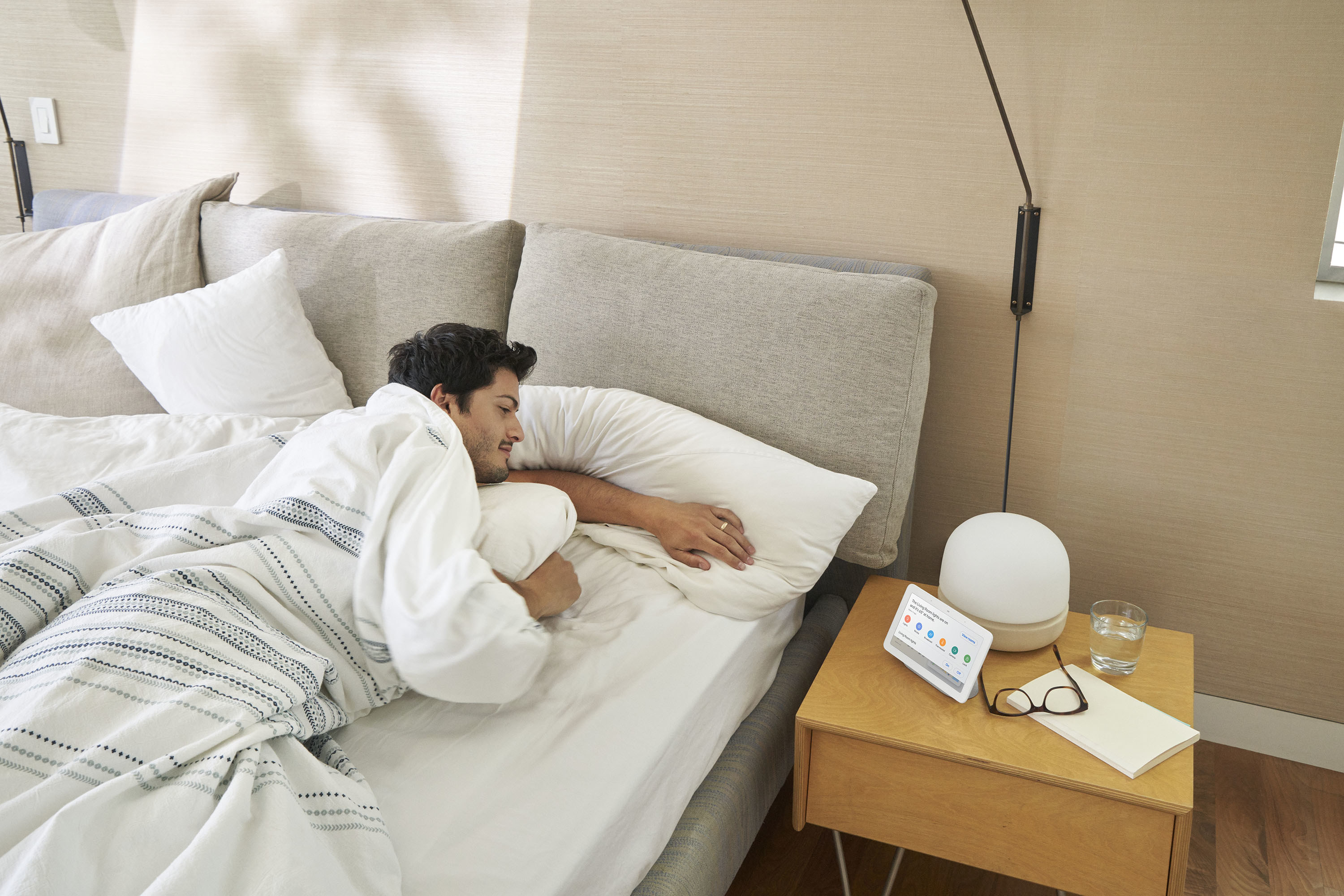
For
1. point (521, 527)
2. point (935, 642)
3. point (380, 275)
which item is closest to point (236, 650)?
point (521, 527)

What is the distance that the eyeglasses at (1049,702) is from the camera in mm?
1217

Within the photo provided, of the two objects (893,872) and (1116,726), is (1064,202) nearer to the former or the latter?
(1116,726)

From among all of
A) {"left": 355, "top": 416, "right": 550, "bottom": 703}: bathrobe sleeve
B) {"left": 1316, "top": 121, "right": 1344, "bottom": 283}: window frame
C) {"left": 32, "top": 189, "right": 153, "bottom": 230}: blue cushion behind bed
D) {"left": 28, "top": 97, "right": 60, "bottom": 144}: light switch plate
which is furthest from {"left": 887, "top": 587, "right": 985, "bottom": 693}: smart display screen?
{"left": 28, "top": 97, "right": 60, "bottom": 144}: light switch plate

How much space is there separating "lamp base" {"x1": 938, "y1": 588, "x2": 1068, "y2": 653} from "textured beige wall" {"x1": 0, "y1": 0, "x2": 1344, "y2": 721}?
48 centimetres

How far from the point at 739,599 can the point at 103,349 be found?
1656 mm

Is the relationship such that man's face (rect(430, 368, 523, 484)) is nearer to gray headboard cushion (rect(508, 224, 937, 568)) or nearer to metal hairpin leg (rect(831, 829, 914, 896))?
gray headboard cushion (rect(508, 224, 937, 568))

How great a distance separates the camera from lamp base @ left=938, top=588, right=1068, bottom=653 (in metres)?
1.33

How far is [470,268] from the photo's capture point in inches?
74.1

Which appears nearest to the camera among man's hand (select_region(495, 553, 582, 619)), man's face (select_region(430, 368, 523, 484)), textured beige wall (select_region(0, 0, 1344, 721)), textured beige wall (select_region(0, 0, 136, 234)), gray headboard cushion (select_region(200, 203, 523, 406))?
man's hand (select_region(495, 553, 582, 619))

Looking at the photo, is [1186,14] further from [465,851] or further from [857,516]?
[465,851]

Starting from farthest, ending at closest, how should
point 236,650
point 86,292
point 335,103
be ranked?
point 335,103 → point 86,292 → point 236,650

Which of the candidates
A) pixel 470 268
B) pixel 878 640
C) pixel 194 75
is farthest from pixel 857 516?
pixel 194 75

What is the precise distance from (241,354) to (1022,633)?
1.63m

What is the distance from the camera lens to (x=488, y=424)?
1.43m
